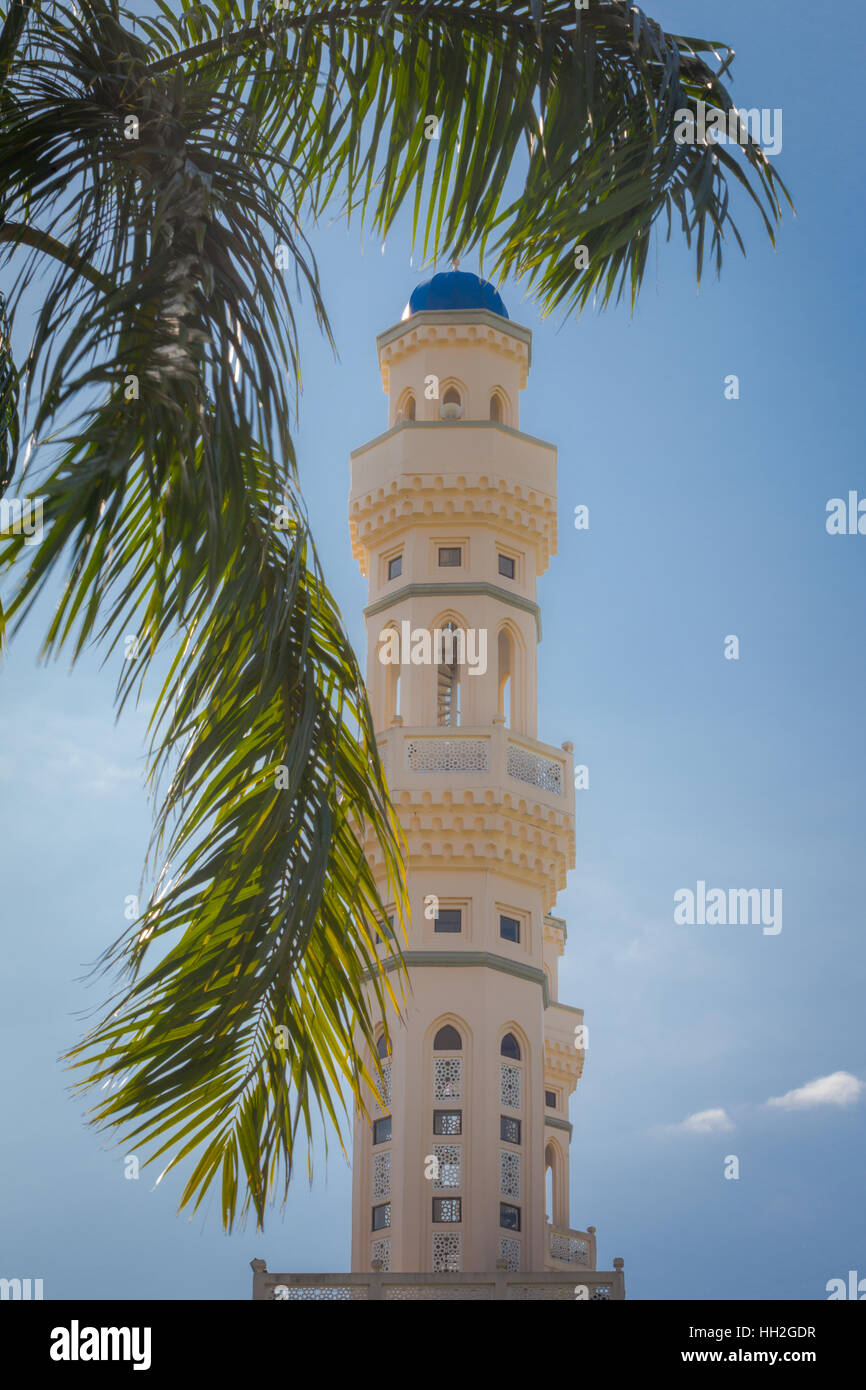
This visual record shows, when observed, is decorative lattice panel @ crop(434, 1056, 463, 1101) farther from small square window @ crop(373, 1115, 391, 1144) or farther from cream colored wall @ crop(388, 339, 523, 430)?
cream colored wall @ crop(388, 339, 523, 430)

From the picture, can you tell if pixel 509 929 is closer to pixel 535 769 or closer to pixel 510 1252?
pixel 535 769

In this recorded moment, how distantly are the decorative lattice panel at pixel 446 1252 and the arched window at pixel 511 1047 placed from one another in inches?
114

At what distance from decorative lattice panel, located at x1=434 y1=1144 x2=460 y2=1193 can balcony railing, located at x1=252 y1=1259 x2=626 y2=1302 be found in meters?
1.78

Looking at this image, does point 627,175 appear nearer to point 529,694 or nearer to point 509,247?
point 509,247

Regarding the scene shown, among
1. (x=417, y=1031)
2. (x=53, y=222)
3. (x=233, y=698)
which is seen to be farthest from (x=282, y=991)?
(x=417, y=1031)

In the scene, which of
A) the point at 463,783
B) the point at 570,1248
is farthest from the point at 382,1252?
the point at 463,783

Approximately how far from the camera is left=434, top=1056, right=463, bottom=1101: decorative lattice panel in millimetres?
26922

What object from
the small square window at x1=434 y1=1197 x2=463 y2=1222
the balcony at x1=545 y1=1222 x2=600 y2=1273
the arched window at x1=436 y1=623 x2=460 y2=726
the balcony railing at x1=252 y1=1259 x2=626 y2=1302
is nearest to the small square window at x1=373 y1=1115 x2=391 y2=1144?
the small square window at x1=434 y1=1197 x2=463 y2=1222

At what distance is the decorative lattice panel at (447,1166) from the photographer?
86.0 ft

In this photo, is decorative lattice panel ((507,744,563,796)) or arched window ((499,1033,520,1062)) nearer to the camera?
arched window ((499,1033,520,1062))

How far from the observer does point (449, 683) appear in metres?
31.1

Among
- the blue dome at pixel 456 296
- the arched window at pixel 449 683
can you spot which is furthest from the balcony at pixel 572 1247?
the blue dome at pixel 456 296

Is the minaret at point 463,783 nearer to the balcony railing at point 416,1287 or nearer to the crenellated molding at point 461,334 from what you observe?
the crenellated molding at point 461,334

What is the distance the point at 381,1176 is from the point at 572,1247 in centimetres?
569
